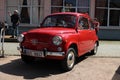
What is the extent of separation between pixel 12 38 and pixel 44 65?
25.9ft

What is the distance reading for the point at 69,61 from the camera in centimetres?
921

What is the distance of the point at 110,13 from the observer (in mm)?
21500

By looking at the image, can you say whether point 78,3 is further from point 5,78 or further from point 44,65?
point 5,78

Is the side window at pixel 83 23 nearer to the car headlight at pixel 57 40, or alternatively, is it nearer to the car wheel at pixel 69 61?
the car wheel at pixel 69 61

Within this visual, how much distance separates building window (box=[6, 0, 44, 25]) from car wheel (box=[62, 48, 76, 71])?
12.5m

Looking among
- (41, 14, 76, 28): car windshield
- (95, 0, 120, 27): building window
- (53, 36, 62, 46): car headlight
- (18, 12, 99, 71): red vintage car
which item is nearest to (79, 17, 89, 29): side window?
(18, 12, 99, 71): red vintage car

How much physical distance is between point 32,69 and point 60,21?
208 centimetres

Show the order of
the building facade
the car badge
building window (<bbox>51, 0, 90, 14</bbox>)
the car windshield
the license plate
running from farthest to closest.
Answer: building window (<bbox>51, 0, 90, 14</bbox>), the building facade, the car windshield, the car badge, the license plate

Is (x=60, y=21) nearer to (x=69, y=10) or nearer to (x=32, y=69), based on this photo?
(x=32, y=69)

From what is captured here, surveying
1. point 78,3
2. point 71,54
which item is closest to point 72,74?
point 71,54

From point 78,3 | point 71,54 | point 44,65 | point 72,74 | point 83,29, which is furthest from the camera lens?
point 78,3

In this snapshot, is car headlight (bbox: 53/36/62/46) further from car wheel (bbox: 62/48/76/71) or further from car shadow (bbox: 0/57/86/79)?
car shadow (bbox: 0/57/86/79)

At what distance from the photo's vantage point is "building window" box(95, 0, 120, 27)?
841 inches

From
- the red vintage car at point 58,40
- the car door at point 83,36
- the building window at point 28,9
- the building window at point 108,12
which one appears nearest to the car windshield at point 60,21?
the red vintage car at point 58,40
